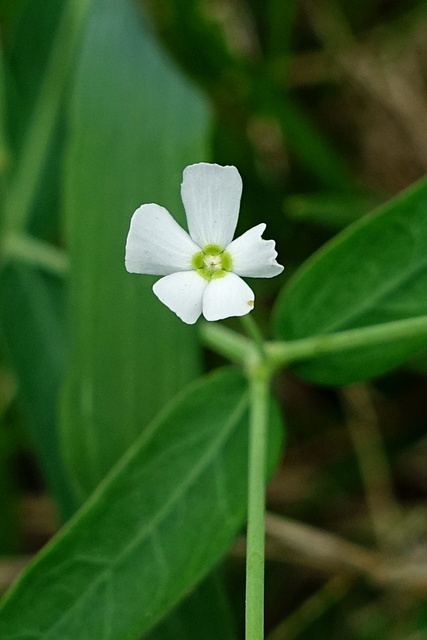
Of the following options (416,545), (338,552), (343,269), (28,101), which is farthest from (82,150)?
(416,545)

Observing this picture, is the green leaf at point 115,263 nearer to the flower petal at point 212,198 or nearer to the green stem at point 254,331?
the green stem at point 254,331

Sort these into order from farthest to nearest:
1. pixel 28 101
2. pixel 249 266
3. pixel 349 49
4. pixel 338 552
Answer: pixel 349 49 → pixel 28 101 → pixel 338 552 → pixel 249 266

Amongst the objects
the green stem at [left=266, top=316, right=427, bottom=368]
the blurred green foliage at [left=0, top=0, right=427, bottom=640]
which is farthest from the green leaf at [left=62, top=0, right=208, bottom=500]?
the green stem at [left=266, top=316, right=427, bottom=368]

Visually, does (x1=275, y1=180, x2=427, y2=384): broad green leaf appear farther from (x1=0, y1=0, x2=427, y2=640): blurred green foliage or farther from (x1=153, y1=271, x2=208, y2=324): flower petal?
(x1=153, y1=271, x2=208, y2=324): flower petal

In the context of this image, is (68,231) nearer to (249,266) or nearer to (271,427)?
(271,427)

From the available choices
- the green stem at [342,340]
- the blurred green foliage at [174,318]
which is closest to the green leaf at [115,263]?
the blurred green foliage at [174,318]

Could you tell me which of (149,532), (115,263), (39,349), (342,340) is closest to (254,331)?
(342,340)
